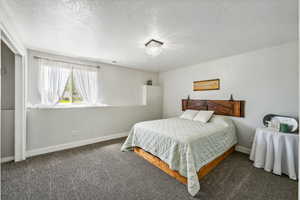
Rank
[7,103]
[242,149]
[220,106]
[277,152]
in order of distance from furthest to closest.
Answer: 1. [220,106]
2. [242,149]
3. [7,103]
4. [277,152]

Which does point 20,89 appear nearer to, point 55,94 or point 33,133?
point 55,94

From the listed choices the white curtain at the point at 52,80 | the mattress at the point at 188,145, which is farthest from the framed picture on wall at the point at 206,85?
the white curtain at the point at 52,80

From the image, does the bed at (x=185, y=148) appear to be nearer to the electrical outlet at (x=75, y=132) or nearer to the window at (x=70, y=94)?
the electrical outlet at (x=75, y=132)

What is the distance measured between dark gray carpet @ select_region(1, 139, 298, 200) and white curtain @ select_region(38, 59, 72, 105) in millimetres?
1319

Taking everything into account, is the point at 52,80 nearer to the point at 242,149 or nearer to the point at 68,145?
the point at 68,145

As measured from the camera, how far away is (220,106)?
311 cm

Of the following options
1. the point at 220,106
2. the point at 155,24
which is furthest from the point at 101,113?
the point at 220,106

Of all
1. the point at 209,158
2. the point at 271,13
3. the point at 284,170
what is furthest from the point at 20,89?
the point at 284,170

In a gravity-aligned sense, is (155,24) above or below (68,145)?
above

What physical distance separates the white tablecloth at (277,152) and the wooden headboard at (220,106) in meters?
0.71

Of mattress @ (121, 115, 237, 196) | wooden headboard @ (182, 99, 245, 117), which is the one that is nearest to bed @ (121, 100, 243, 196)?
mattress @ (121, 115, 237, 196)

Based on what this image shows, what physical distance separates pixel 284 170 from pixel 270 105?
118 cm

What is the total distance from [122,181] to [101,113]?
2082mm

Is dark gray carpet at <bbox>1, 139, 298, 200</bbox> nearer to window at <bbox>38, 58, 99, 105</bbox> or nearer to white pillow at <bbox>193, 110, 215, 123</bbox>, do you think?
white pillow at <bbox>193, 110, 215, 123</bbox>
